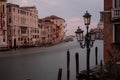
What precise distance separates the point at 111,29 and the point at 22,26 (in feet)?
147

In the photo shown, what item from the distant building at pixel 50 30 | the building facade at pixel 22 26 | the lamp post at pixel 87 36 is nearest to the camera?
the lamp post at pixel 87 36

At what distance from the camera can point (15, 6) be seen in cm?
5250

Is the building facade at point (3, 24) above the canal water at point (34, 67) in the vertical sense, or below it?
above

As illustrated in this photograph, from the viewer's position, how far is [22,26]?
5716 cm

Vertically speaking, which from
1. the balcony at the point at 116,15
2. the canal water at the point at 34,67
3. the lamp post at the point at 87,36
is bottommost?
the canal water at the point at 34,67

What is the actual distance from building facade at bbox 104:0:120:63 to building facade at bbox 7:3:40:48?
128 feet

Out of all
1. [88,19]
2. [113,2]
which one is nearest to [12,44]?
[113,2]

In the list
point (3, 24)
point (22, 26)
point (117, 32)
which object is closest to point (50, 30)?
point (22, 26)

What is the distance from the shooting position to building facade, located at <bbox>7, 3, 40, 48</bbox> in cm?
5184

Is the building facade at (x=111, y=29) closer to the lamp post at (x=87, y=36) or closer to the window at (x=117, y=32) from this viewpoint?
the window at (x=117, y=32)

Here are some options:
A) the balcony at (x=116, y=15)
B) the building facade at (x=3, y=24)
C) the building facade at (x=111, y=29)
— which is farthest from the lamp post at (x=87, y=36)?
the building facade at (x=3, y=24)

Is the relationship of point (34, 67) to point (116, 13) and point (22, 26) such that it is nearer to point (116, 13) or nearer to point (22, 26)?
point (116, 13)

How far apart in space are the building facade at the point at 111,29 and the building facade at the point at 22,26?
3892cm

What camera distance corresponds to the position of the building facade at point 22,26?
5184 centimetres
